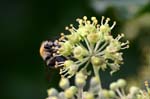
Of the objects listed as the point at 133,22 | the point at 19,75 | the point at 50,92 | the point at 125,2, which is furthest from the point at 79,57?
the point at 19,75

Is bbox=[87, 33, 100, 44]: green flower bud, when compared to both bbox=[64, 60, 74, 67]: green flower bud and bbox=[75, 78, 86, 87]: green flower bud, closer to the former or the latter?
bbox=[64, 60, 74, 67]: green flower bud

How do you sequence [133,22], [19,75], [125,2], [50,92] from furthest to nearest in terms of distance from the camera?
[19,75], [133,22], [125,2], [50,92]

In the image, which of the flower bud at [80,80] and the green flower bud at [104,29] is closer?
the flower bud at [80,80]

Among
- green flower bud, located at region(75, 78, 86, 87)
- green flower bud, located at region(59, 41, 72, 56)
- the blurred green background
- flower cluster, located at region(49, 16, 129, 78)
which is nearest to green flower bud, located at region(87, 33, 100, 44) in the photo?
flower cluster, located at region(49, 16, 129, 78)

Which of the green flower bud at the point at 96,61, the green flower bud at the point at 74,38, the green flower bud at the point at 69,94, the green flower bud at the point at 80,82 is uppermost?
the green flower bud at the point at 74,38

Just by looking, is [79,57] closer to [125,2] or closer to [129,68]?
[125,2]

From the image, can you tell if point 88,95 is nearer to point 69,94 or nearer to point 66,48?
point 69,94

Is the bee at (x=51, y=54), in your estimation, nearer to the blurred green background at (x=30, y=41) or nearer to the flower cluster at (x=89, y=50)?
the flower cluster at (x=89, y=50)

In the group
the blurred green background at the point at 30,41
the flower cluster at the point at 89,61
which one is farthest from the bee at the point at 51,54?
the blurred green background at the point at 30,41
